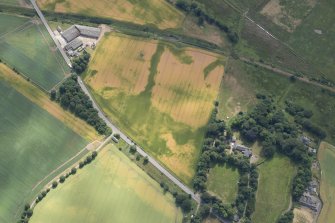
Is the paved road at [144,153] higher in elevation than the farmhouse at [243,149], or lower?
lower

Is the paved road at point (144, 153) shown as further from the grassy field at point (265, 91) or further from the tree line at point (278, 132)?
the grassy field at point (265, 91)

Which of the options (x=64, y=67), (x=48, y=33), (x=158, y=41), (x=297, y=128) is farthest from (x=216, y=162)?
(x=48, y=33)

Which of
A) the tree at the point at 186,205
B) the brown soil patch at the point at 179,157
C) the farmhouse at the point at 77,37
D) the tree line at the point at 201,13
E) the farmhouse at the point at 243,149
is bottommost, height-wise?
the tree at the point at 186,205

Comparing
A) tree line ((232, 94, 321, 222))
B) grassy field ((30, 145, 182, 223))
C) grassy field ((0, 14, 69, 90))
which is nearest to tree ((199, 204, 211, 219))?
grassy field ((30, 145, 182, 223))

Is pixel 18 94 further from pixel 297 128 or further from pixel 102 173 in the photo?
pixel 297 128

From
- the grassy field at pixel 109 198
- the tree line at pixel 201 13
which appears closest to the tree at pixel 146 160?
the grassy field at pixel 109 198

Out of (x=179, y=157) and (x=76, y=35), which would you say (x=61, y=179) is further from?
(x=76, y=35)
